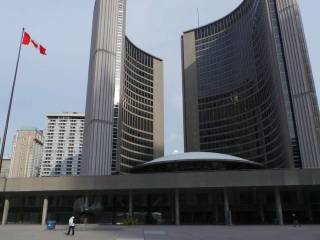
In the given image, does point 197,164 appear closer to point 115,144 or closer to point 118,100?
point 115,144

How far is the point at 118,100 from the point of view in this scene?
115688 mm

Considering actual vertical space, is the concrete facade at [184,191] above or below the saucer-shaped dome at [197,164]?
below

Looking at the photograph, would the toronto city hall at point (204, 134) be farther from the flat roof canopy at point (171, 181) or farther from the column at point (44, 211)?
the flat roof canopy at point (171, 181)

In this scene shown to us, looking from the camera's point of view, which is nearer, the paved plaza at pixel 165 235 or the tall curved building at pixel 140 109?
the paved plaza at pixel 165 235

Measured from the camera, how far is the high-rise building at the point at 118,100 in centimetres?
9800

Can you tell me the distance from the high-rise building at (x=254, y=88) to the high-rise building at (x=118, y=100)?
16.9 meters

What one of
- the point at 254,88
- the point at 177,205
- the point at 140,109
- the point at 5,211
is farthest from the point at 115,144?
the point at 177,205

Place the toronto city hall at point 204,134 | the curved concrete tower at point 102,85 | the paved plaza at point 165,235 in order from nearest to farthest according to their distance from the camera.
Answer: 1. the paved plaza at point 165,235
2. the toronto city hall at point 204,134
3. the curved concrete tower at point 102,85

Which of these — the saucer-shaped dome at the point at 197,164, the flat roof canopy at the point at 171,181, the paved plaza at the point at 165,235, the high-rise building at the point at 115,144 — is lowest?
the paved plaza at the point at 165,235

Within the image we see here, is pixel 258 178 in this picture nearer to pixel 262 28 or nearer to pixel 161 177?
pixel 161 177

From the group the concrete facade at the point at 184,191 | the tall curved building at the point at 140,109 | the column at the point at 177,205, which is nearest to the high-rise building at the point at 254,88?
the tall curved building at the point at 140,109

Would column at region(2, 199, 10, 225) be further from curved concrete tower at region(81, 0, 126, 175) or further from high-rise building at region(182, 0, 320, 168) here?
high-rise building at region(182, 0, 320, 168)

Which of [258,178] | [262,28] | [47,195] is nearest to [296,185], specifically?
[258,178]

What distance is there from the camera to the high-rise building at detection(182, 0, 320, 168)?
83312 mm
